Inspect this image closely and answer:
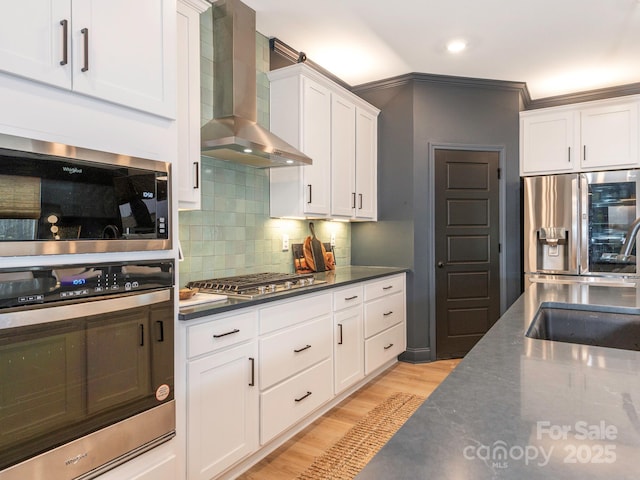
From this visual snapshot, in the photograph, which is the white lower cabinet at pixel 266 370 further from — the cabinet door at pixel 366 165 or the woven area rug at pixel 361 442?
the cabinet door at pixel 366 165

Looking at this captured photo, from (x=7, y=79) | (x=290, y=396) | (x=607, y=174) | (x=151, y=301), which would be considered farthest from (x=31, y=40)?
(x=607, y=174)

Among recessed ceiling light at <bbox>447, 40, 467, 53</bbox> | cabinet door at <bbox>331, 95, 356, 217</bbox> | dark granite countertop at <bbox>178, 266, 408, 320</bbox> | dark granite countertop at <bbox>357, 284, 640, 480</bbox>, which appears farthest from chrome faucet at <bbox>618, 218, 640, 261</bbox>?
recessed ceiling light at <bbox>447, 40, 467, 53</bbox>

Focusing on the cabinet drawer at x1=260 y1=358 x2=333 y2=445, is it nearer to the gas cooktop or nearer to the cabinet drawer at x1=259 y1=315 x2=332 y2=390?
the cabinet drawer at x1=259 y1=315 x2=332 y2=390

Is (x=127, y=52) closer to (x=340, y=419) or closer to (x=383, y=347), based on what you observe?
(x=340, y=419)

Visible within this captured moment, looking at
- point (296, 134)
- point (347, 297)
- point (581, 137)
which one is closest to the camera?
point (347, 297)

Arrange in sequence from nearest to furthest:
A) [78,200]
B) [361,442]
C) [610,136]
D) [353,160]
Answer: [78,200]
[361,442]
[353,160]
[610,136]

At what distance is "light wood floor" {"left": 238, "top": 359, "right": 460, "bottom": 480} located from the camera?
84.8 inches

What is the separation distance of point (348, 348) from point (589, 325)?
5.24ft

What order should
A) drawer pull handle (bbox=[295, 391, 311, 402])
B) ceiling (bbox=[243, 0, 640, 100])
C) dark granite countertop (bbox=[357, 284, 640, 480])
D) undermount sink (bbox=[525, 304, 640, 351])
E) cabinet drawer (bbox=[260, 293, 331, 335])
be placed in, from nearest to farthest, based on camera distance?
1. dark granite countertop (bbox=[357, 284, 640, 480])
2. undermount sink (bbox=[525, 304, 640, 351])
3. cabinet drawer (bbox=[260, 293, 331, 335])
4. drawer pull handle (bbox=[295, 391, 311, 402])
5. ceiling (bbox=[243, 0, 640, 100])

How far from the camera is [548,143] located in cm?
404

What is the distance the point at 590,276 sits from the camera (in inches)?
145

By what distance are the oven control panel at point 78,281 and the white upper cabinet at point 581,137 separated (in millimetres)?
3842

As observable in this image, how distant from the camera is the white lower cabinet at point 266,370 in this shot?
1.79 m

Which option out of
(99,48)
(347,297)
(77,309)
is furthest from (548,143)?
(77,309)
